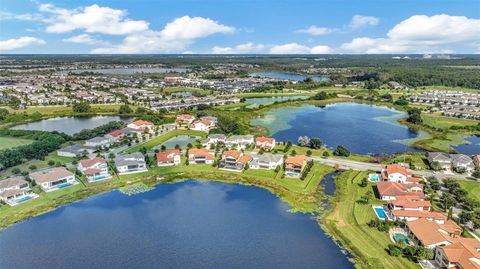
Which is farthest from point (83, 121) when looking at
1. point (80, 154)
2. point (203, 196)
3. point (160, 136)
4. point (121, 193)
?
point (203, 196)

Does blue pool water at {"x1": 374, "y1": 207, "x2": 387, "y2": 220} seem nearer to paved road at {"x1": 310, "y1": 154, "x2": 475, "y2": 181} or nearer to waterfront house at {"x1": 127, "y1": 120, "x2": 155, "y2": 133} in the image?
paved road at {"x1": 310, "y1": 154, "x2": 475, "y2": 181}

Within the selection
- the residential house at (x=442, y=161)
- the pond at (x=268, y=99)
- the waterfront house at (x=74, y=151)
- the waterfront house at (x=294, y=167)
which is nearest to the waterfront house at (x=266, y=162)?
the waterfront house at (x=294, y=167)

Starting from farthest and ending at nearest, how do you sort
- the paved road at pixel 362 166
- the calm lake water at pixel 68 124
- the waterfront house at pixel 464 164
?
the calm lake water at pixel 68 124
the waterfront house at pixel 464 164
the paved road at pixel 362 166

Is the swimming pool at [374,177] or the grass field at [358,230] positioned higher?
the swimming pool at [374,177]

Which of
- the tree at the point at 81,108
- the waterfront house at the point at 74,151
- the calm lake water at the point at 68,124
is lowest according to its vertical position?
the waterfront house at the point at 74,151

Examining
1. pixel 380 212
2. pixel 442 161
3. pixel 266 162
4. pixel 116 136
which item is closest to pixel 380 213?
pixel 380 212

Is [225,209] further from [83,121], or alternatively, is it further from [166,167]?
[83,121]

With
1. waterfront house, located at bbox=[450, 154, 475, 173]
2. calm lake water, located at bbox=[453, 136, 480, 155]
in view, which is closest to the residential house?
waterfront house, located at bbox=[450, 154, 475, 173]

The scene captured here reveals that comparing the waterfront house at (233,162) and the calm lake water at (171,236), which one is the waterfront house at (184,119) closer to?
the waterfront house at (233,162)
